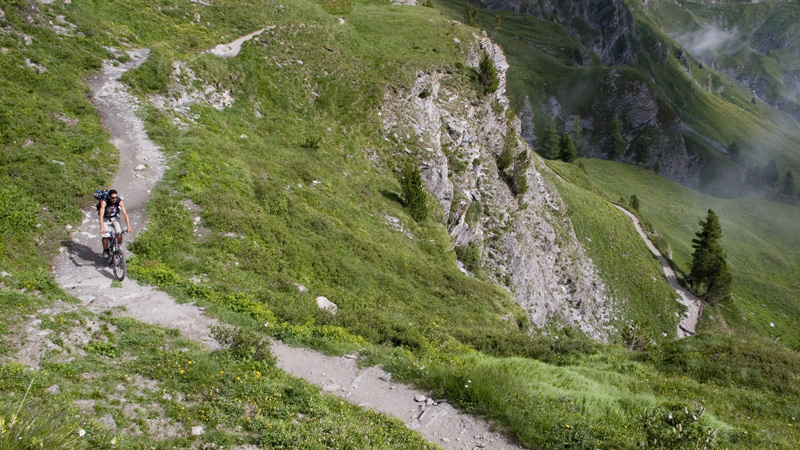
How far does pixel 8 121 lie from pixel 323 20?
3615 cm

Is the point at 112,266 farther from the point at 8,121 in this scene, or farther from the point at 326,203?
the point at 326,203

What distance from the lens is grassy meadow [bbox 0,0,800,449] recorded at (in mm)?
7766

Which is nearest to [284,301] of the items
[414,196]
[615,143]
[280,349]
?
[280,349]

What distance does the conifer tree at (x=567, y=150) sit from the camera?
102m

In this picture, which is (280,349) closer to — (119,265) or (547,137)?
(119,265)

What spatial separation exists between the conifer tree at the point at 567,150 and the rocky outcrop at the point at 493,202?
162 feet

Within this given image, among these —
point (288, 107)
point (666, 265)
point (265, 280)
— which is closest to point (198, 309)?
point (265, 280)

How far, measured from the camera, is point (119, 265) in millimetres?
12508

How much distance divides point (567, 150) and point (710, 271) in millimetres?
47804

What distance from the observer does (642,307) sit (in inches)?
2253

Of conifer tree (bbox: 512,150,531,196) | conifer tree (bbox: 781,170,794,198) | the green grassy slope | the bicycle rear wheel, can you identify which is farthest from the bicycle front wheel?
conifer tree (bbox: 781,170,794,198)

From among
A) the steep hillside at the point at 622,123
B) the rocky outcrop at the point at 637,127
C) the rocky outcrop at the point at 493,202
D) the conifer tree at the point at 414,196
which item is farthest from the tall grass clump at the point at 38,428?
the rocky outcrop at the point at 637,127

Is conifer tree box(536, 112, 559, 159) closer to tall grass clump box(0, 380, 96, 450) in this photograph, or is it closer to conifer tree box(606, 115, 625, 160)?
conifer tree box(606, 115, 625, 160)

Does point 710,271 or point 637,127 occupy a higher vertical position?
point 637,127
